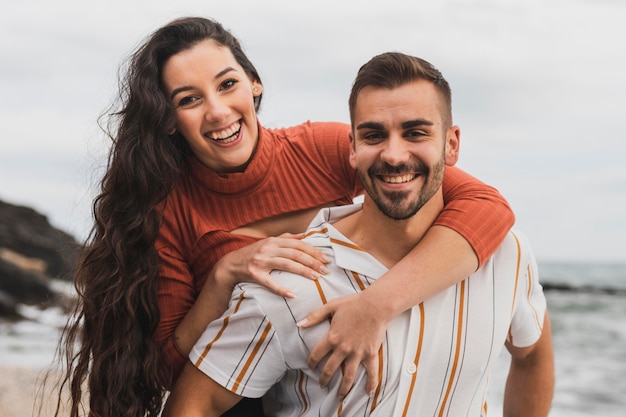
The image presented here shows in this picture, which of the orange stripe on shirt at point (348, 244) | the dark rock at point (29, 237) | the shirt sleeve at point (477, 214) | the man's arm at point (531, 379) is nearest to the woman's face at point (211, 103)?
the orange stripe on shirt at point (348, 244)

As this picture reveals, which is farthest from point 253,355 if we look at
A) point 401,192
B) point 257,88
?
point 257,88

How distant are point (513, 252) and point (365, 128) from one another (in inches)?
25.4

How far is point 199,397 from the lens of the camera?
8.09ft

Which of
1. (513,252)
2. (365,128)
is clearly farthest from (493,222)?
(365,128)

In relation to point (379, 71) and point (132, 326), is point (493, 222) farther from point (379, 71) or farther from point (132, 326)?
point (132, 326)

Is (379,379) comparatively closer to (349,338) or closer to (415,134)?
(349,338)

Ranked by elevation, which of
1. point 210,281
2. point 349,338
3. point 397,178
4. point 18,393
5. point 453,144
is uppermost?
point 453,144

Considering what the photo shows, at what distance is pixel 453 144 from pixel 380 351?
672mm

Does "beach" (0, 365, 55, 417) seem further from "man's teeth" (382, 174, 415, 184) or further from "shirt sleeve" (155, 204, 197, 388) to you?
"man's teeth" (382, 174, 415, 184)

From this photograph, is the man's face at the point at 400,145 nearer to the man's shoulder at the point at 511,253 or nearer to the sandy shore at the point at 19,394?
the man's shoulder at the point at 511,253

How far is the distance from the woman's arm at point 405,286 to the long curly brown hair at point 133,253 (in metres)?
0.62

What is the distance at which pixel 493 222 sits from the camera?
250cm

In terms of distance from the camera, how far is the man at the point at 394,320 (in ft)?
7.72

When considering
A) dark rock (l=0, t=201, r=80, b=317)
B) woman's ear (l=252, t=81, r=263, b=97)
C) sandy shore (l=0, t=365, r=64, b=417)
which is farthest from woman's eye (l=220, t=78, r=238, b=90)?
dark rock (l=0, t=201, r=80, b=317)
